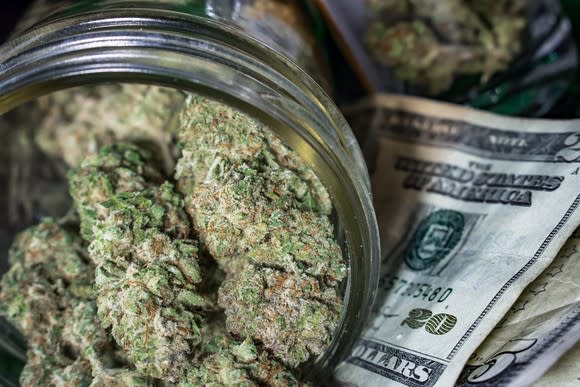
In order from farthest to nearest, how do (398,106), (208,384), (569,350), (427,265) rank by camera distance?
(398,106), (427,265), (569,350), (208,384)

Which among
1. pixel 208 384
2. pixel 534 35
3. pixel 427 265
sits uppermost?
pixel 534 35

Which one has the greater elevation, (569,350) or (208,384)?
(569,350)

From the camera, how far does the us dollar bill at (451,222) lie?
65cm

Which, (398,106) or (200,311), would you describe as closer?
(200,311)

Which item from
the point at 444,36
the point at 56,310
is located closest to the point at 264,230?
the point at 56,310

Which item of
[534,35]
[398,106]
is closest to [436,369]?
[398,106]

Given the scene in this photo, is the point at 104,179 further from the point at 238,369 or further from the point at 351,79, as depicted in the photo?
the point at 351,79

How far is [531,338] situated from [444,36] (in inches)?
20.3

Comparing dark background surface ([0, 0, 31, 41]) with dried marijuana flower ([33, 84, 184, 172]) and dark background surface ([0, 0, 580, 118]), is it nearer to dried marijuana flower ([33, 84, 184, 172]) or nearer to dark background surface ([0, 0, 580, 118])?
dried marijuana flower ([33, 84, 184, 172])

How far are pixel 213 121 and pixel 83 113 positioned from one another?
327 mm

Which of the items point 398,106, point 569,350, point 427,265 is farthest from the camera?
point 398,106

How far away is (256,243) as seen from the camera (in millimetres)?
561

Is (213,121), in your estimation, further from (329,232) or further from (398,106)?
(398,106)

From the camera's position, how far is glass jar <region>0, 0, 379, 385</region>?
0.52 metres
